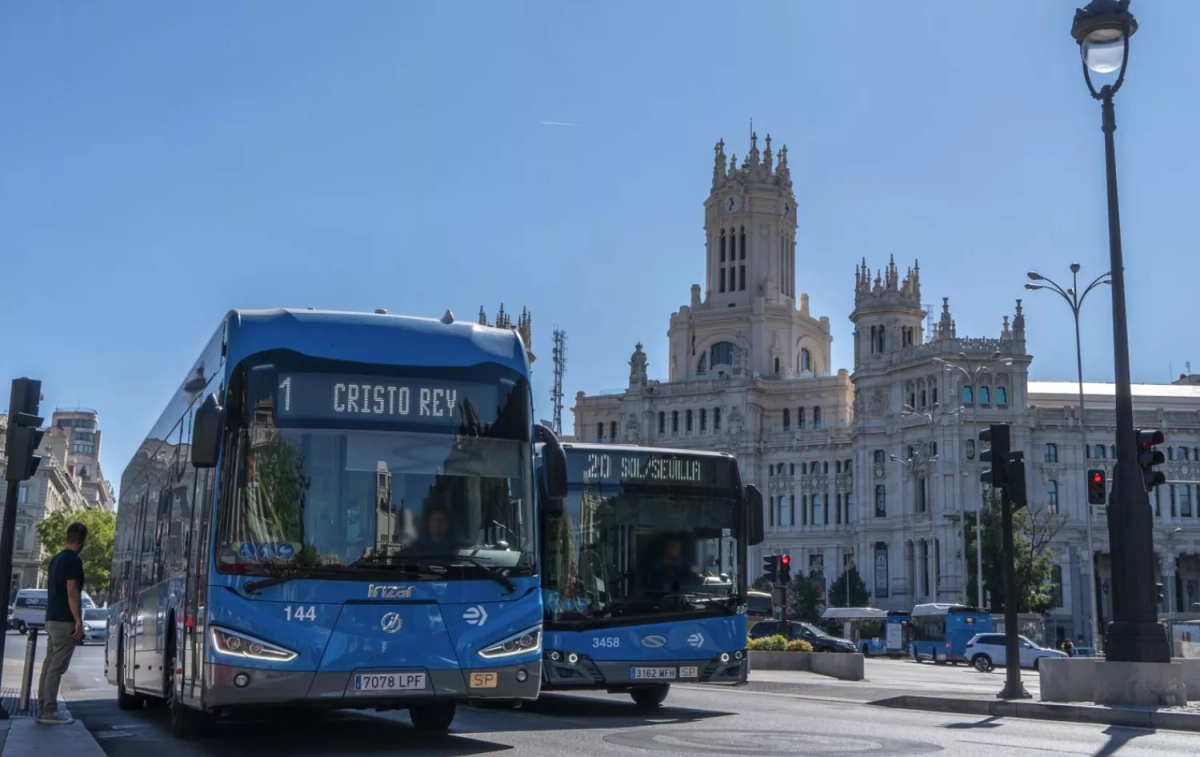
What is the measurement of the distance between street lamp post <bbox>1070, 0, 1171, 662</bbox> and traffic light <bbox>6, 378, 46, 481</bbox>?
37.4ft

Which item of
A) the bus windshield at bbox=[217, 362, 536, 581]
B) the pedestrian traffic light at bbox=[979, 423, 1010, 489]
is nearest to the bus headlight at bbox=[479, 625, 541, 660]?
the bus windshield at bbox=[217, 362, 536, 581]

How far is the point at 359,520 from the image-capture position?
31.3 ft

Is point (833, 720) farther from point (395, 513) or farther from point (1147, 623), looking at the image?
point (395, 513)

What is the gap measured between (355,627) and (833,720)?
6.44 meters

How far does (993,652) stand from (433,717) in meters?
41.0

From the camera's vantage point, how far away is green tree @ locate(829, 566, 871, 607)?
84.2 meters

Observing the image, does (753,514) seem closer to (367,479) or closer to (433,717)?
(433,717)

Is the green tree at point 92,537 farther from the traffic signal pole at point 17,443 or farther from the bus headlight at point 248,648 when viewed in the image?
the bus headlight at point 248,648

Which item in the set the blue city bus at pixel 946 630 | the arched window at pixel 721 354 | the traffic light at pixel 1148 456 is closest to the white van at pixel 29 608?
the blue city bus at pixel 946 630

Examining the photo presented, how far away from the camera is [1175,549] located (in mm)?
84438

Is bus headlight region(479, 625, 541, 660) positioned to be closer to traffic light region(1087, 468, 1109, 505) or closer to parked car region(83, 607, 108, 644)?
traffic light region(1087, 468, 1109, 505)

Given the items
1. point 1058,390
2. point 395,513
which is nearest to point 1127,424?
point 395,513

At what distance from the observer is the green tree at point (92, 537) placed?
8231cm

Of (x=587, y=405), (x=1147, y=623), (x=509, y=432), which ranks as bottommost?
(x=1147, y=623)
